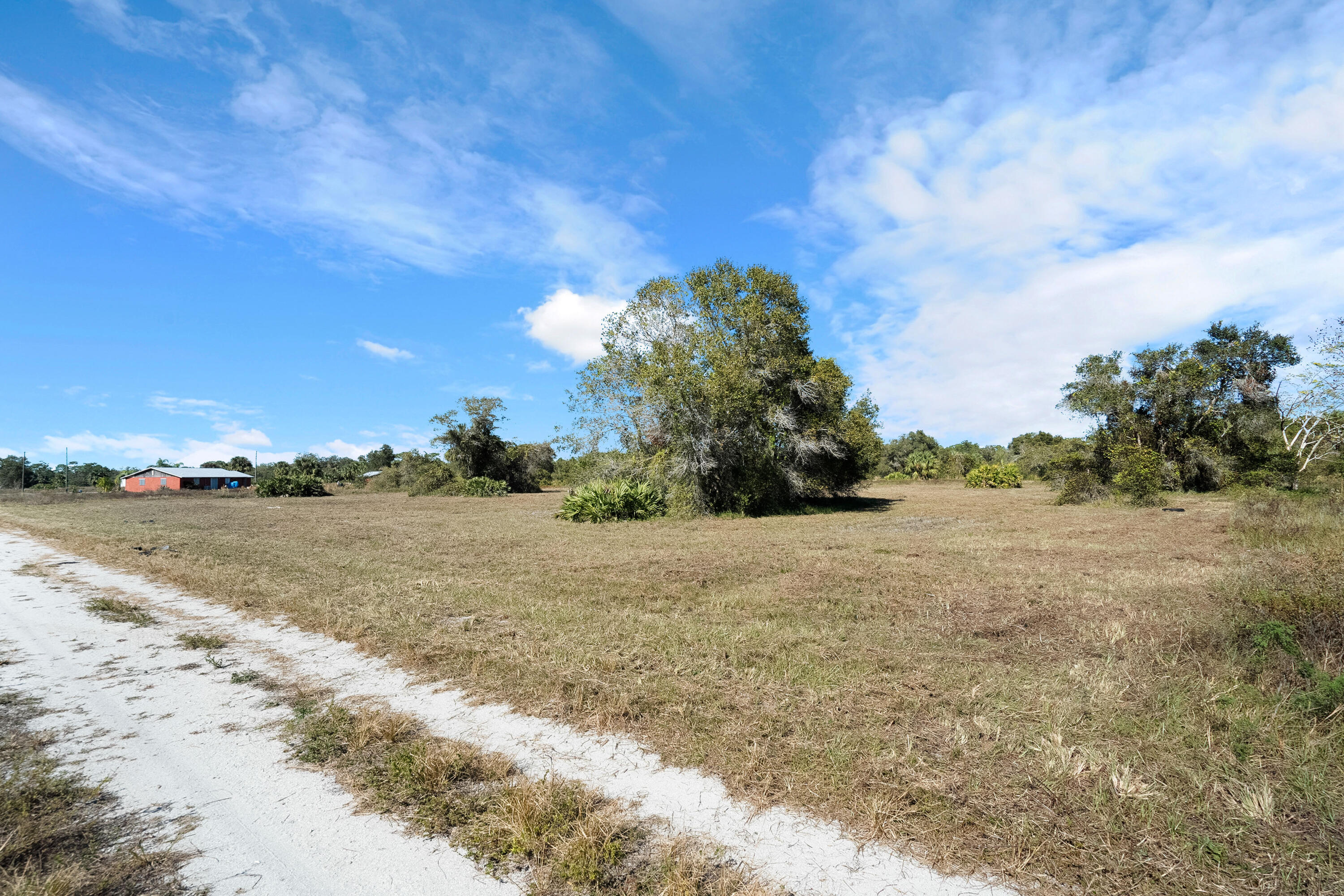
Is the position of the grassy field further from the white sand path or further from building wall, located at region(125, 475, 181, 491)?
building wall, located at region(125, 475, 181, 491)

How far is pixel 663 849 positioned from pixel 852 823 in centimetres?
104

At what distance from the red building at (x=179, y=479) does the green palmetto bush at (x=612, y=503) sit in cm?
5795

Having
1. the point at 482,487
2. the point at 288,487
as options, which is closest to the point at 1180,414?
the point at 482,487

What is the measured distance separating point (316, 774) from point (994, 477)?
193ft

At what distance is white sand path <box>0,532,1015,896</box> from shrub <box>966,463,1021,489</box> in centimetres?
5637

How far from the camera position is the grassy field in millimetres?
3094

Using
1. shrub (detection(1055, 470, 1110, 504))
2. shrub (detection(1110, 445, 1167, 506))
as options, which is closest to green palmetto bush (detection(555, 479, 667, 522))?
shrub (detection(1110, 445, 1167, 506))

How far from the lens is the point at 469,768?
12.2ft

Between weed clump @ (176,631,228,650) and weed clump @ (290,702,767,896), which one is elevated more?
weed clump @ (176,631,228,650)

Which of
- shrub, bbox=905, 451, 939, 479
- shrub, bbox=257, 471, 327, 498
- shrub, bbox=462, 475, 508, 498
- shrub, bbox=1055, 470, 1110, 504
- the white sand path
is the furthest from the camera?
shrub, bbox=905, 451, 939, 479

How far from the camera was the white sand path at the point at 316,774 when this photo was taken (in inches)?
111

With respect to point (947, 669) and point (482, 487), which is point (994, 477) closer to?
point (482, 487)

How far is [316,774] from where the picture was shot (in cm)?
374

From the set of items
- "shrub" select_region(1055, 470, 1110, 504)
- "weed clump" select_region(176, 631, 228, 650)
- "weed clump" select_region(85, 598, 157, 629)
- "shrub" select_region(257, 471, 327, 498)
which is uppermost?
"shrub" select_region(257, 471, 327, 498)
